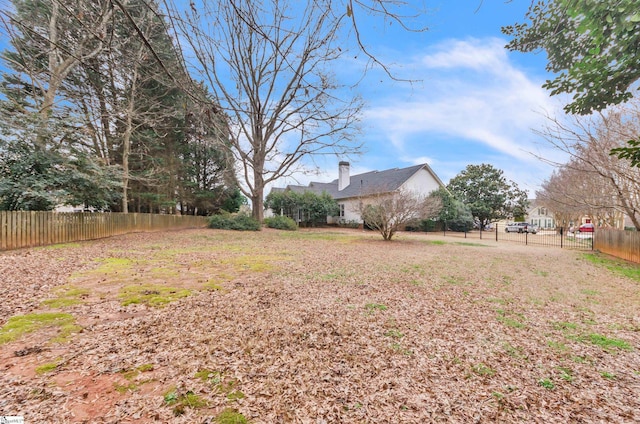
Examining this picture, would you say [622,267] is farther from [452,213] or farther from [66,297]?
[452,213]

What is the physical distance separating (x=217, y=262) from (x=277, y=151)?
1160cm

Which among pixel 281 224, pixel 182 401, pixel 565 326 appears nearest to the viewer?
pixel 182 401

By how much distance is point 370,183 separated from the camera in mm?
27031

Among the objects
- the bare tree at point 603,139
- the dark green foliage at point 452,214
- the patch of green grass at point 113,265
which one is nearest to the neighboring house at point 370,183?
the dark green foliage at point 452,214

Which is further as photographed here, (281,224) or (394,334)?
(281,224)

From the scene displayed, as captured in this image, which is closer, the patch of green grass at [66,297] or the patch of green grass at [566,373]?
the patch of green grass at [566,373]

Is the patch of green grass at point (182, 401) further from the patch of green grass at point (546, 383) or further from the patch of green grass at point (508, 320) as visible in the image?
the patch of green grass at point (508, 320)

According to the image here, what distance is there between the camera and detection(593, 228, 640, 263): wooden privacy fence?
941cm

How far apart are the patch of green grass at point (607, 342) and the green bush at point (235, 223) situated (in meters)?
15.9

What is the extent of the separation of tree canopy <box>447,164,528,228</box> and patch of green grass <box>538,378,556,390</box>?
28.1 metres

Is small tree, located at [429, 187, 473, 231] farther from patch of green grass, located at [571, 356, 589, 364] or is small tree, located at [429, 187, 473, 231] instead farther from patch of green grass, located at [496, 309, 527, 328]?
patch of green grass, located at [571, 356, 589, 364]

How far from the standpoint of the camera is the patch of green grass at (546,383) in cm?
227

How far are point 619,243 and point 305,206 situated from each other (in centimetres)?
2023

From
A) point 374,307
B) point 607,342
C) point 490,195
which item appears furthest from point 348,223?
point 607,342
